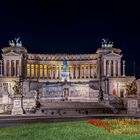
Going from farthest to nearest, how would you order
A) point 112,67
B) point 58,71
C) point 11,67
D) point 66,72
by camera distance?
point 58,71 → point 66,72 → point 112,67 → point 11,67

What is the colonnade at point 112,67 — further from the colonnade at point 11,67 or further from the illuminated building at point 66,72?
the colonnade at point 11,67

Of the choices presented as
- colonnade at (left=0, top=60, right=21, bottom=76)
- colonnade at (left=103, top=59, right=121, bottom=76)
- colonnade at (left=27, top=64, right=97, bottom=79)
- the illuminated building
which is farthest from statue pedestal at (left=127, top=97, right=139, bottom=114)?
colonnade at (left=27, top=64, right=97, bottom=79)

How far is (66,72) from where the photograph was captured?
128 meters

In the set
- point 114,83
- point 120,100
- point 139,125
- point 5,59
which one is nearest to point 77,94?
point 114,83

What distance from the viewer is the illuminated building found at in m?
104

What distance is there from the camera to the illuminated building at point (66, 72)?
103831mm

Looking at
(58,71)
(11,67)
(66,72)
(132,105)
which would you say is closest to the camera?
(132,105)

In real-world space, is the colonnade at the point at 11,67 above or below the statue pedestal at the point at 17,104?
above

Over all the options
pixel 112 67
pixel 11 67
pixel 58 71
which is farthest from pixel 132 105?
pixel 58 71

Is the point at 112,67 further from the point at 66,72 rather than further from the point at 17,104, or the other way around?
the point at 17,104

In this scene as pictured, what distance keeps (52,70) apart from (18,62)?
15193 millimetres

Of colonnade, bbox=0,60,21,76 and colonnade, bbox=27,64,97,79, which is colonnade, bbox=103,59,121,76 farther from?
colonnade, bbox=0,60,21,76

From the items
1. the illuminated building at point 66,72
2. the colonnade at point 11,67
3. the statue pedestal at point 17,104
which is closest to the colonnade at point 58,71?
the illuminated building at point 66,72

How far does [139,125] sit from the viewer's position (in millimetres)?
31984
